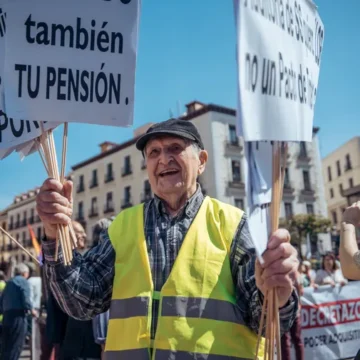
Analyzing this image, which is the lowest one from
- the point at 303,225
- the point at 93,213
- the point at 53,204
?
the point at 53,204

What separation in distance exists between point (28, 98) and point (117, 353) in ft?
3.52

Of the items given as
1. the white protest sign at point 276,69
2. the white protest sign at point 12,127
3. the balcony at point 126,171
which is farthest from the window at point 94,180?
the white protest sign at point 276,69

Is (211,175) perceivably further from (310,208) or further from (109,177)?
(109,177)

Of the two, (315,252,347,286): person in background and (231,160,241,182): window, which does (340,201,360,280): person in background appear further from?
(231,160,241,182): window

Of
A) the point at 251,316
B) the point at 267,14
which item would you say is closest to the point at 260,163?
the point at 267,14

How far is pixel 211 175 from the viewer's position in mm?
36281

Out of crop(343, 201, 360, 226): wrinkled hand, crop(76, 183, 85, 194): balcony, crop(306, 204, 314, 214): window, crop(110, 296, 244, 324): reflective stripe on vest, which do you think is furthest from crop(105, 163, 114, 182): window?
crop(110, 296, 244, 324): reflective stripe on vest

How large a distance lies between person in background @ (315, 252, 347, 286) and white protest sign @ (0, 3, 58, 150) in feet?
22.9

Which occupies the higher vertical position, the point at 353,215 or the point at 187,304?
the point at 353,215

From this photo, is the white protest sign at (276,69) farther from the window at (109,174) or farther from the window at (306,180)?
the window at (109,174)

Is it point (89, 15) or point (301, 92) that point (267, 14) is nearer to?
point (301, 92)

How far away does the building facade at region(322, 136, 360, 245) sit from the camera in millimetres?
59250

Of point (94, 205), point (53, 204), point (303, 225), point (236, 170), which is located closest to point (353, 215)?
point (53, 204)

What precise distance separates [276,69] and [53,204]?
911 millimetres
